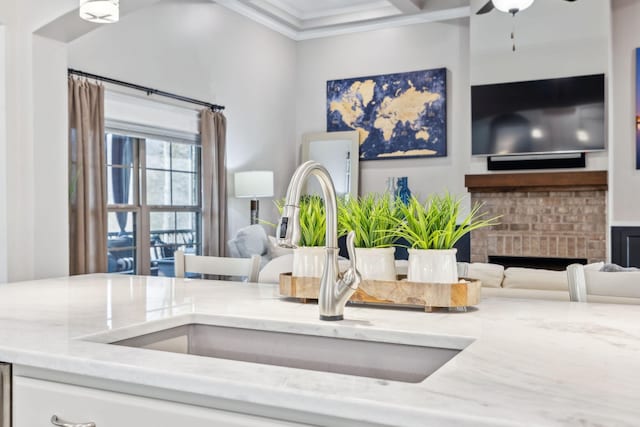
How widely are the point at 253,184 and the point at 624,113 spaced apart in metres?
3.69

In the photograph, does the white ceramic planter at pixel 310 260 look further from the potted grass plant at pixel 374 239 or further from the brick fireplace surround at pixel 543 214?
the brick fireplace surround at pixel 543 214

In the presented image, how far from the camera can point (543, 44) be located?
5816 millimetres

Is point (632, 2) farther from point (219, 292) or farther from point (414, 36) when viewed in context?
point (219, 292)

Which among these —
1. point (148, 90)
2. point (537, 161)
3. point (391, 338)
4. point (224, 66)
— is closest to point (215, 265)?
point (391, 338)

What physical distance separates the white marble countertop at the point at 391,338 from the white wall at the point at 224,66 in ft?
11.0

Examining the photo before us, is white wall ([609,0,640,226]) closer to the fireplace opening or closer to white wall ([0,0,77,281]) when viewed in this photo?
the fireplace opening

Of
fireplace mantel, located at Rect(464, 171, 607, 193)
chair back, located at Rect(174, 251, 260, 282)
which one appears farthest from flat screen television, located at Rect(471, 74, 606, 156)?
chair back, located at Rect(174, 251, 260, 282)

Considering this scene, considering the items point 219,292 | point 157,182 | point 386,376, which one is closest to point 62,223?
point 219,292

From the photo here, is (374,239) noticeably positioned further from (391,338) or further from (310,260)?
(391,338)

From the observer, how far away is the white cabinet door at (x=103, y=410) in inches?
40.1

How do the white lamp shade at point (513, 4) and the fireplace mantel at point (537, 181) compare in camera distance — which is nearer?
the white lamp shade at point (513, 4)

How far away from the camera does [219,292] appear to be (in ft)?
6.57

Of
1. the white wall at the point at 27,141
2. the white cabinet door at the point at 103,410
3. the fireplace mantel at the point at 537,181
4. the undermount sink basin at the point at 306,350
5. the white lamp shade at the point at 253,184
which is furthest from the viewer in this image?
the white lamp shade at the point at 253,184

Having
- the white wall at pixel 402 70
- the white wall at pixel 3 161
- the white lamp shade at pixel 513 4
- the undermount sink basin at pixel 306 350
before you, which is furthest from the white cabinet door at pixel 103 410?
the white wall at pixel 402 70
